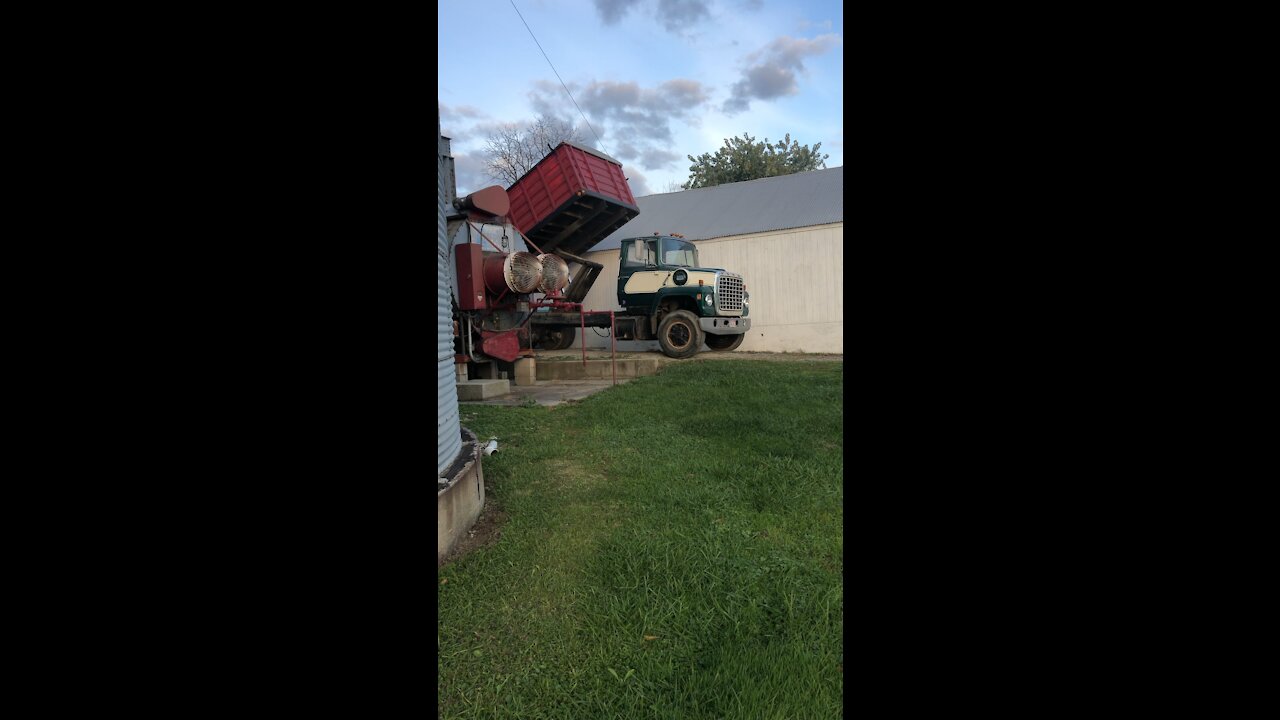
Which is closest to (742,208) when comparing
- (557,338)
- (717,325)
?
(717,325)

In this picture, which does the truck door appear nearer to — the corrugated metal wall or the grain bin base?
the corrugated metal wall

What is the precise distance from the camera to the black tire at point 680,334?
11.8 metres

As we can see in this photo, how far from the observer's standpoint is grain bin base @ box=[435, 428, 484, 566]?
2.90 metres

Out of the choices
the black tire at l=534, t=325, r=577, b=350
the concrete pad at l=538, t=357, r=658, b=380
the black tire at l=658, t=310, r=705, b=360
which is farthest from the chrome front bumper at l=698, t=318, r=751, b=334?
the black tire at l=534, t=325, r=577, b=350

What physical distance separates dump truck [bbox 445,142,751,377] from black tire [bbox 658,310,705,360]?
0.8 inches

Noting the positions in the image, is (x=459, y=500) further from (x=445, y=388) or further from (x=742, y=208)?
(x=742, y=208)

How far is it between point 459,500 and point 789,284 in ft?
41.2

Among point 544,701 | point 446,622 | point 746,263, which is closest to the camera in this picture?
point 544,701

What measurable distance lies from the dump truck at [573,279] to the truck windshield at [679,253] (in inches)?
0.9

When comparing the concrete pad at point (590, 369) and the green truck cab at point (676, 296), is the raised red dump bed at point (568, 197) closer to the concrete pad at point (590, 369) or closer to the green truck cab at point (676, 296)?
the green truck cab at point (676, 296)
